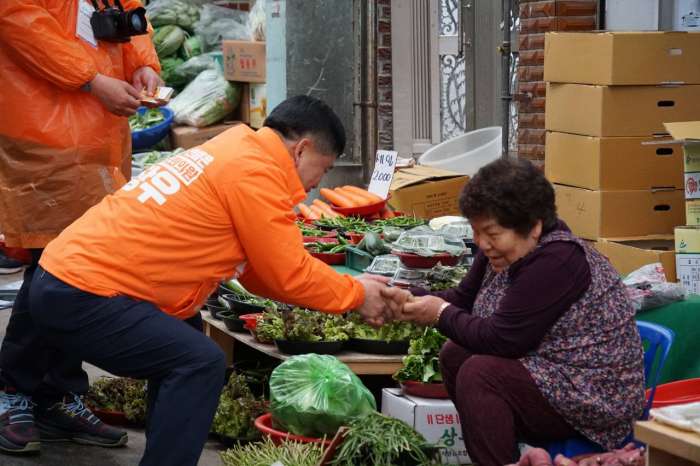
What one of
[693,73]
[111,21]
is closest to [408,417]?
[111,21]

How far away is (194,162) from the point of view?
398 centimetres

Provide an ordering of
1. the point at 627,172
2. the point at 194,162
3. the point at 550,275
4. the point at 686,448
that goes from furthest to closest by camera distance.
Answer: the point at 627,172
the point at 194,162
the point at 550,275
the point at 686,448

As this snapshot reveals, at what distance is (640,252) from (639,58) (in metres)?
1.06

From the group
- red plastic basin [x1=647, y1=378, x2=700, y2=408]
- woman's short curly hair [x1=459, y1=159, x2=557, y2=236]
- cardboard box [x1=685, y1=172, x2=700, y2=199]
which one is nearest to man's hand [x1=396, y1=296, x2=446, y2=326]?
woman's short curly hair [x1=459, y1=159, x2=557, y2=236]

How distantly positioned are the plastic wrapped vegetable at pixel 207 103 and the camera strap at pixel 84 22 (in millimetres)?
6917

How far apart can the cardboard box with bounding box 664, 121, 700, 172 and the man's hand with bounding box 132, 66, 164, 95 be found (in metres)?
2.42

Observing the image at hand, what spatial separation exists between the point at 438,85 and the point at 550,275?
7148 mm

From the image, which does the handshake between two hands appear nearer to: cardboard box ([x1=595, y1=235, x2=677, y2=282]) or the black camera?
the black camera

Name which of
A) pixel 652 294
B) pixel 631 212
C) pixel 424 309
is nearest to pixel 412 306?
pixel 424 309

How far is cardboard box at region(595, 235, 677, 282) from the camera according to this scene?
5.83 m

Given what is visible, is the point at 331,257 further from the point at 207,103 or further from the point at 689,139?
the point at 207,103

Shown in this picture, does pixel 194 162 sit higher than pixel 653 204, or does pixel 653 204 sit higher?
pixel 194 162

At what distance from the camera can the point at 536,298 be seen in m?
3.72

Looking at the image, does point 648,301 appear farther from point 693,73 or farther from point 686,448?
point 693,73
